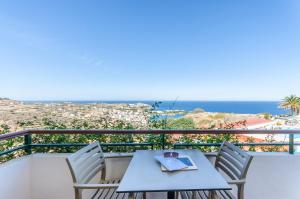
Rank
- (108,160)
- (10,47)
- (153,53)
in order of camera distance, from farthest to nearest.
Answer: (153,53) → (10,47) → (108,160)

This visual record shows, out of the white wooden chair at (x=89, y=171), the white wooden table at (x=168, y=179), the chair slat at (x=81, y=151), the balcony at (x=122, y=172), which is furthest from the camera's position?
the balcony at (x=122, y=172)

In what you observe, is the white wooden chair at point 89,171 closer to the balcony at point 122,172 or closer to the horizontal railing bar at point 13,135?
the balcony at point 122,172

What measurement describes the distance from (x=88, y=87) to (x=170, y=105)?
423 cm

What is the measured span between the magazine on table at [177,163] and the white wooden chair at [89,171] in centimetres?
32

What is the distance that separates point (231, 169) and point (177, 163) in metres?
0.54

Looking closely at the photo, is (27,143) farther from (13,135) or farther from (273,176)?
(273,176)

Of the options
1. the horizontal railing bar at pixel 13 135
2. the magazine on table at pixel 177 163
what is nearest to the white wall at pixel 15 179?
the horizontal railing bar at pixel 13 135

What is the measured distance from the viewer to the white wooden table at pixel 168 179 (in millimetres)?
1378

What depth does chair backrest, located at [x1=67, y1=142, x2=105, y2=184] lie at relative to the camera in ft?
5.67

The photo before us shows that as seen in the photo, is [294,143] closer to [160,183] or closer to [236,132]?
[236,132]

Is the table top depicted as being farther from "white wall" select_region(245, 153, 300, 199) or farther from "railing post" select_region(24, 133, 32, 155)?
"railing post" select_region(24, 133, 32, 155)

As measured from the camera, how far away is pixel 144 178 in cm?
153

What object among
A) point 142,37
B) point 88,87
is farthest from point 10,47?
point 142,37

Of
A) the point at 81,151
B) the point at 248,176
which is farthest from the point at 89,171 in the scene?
the point at 248,176
